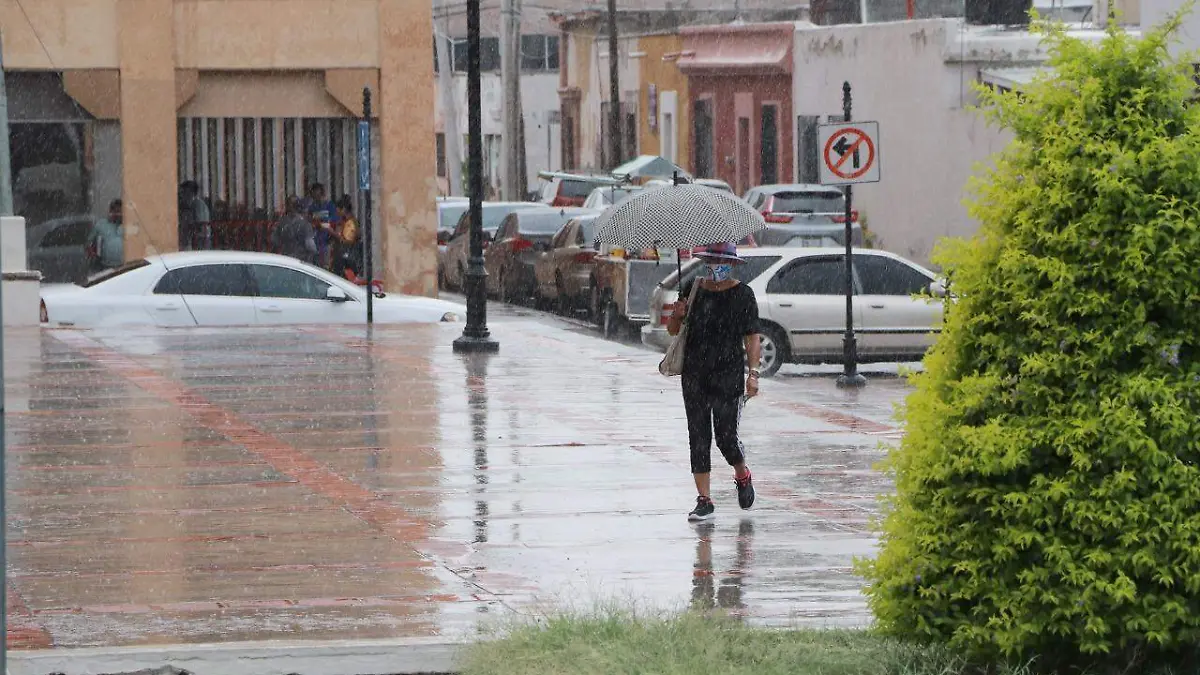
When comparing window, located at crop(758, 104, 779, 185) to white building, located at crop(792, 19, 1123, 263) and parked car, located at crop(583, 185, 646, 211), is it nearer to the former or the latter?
white building, located at crop(792, 19, 1123, 263)

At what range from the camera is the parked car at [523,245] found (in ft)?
112

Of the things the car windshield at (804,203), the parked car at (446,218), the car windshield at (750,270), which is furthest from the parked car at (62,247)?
the car windshield at (750,270)

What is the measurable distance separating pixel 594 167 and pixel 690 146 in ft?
30.8

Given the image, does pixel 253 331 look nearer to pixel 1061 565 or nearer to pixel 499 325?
pixel 499 325

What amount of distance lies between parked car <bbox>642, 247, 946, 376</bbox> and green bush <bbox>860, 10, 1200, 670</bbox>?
50.0ft

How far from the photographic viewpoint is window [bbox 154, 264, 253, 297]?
82.2 feet

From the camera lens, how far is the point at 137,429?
16.0 m

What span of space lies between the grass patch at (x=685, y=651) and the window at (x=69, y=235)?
82.7 feet

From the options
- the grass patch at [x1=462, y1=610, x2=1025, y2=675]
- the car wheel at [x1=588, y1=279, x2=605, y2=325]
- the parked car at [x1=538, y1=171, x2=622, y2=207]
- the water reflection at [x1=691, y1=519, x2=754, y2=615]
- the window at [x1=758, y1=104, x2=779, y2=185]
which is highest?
the window at [x1=758, y1=104, x2=779, y2=185]

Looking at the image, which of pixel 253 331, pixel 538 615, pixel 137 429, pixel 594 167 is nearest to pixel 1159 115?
pixel 538 615

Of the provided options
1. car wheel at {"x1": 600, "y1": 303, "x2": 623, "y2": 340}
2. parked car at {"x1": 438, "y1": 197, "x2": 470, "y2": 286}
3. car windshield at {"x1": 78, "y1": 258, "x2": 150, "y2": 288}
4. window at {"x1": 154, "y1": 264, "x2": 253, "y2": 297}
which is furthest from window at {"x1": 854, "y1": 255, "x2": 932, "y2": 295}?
parked car at {"x1": 438, "y1": 197, "x2": 470, "y2": 286}

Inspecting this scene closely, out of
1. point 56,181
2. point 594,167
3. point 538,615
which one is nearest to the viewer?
point 538,615

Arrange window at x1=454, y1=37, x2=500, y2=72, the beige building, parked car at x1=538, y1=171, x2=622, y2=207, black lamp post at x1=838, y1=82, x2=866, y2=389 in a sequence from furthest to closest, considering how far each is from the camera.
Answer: window at x1=454, y1=37, x2=500, y2=72, parked car at x1=538, y1=171, x2=622, y2=207, the beige building, black lamp post at x1=838, y1=82, x2=866, y2=389

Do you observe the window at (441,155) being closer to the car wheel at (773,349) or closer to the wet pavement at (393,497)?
the car wheel at (773,349)
